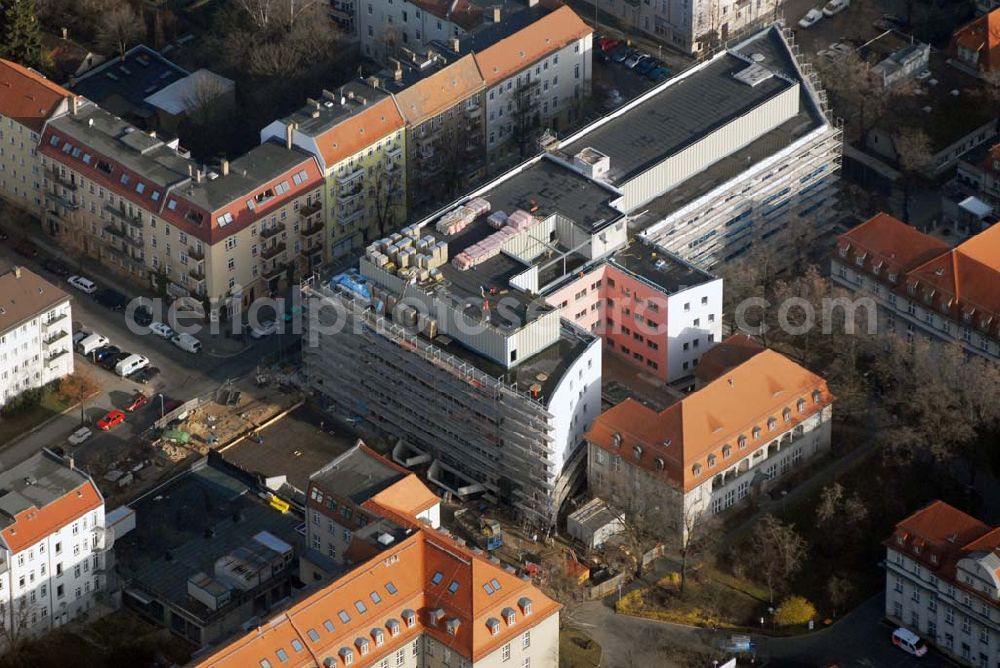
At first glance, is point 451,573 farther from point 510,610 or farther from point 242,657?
point 242,657

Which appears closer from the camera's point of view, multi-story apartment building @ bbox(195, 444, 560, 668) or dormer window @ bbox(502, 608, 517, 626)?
A: multi-story apartment building @ bbox(195, 444, 560, 668)

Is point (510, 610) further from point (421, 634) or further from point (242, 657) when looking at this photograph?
point (242, 657)

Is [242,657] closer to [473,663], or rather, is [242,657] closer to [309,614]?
[309,614]

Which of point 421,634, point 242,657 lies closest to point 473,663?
point 421,634

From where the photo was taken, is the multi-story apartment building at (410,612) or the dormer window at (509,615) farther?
the dormer window at (509,615)

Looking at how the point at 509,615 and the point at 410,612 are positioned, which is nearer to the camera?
the point at 410,612

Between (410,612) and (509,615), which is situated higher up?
(410,612)

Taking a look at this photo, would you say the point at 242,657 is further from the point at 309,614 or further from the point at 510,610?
the point at 510,610
